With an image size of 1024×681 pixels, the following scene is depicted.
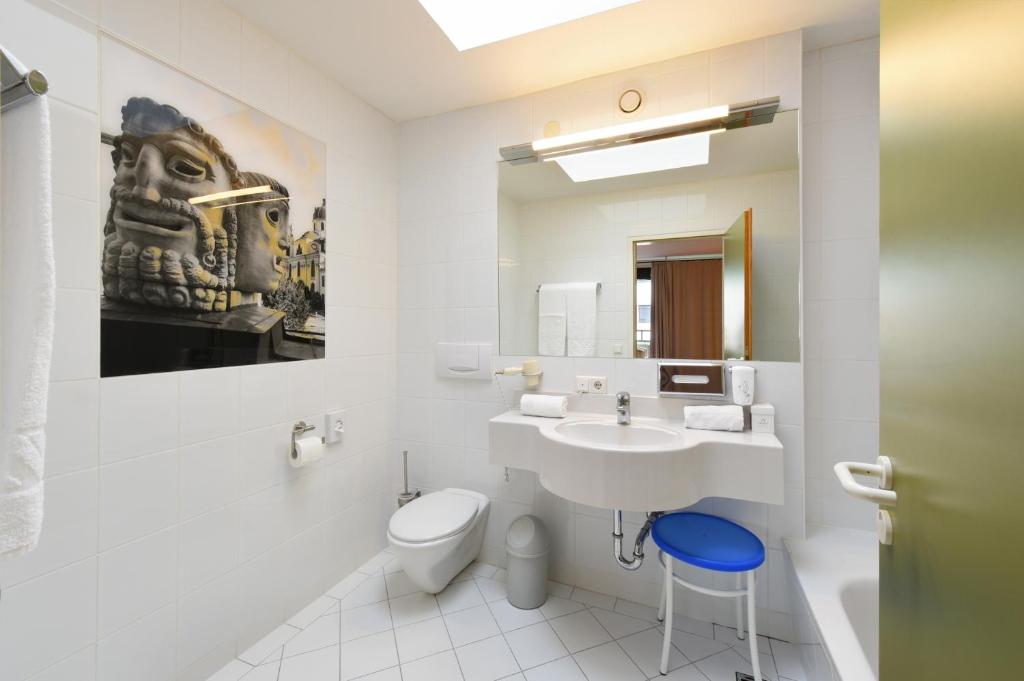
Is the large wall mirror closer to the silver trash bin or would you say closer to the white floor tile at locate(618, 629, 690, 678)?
the silver trash bin

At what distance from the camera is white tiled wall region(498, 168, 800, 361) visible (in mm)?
1667

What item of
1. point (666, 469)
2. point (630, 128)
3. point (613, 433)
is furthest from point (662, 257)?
point (666, 469)

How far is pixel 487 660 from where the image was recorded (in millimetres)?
1512

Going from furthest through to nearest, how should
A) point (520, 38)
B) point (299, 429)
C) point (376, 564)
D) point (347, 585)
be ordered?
point (376, 564) → point (347, 585) → point (299, 429) → point (520, 38)

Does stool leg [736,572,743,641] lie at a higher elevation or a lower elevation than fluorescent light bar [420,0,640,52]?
lower

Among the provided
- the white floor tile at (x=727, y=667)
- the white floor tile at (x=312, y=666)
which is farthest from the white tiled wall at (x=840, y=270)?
the white floor tile at (x=312, y=666)

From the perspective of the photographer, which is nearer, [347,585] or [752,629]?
[752,629]

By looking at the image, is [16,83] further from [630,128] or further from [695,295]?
[695,295]

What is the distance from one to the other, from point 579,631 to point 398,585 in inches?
33.1

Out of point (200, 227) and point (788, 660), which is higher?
point (200, 227)

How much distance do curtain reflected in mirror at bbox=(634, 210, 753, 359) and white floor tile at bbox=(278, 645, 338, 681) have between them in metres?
1.66

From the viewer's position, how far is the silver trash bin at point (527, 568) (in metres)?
1.81

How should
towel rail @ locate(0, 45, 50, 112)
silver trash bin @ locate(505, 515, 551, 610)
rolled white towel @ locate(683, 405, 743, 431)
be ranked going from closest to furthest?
towel rail @ locate(0, 45, 50, 112) < rolled white towel @ locate(683, 405, 743, 431) < silver trash bin @ locate(505, 515, 551, 610)

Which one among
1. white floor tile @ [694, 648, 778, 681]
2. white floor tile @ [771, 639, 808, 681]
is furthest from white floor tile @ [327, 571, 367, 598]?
white floor tile @ [771, 639, 808, 681]
